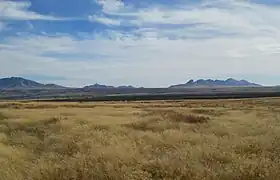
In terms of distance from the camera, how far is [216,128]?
69.5 ft

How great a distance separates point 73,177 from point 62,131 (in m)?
11.9

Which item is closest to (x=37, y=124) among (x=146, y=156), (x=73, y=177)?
(x=146, y=156)

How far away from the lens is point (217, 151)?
479 inches

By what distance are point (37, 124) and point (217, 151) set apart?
1649 cm

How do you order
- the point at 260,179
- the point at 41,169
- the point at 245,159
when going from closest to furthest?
the point at 260,179
the point at 41,169
the point at 245,159

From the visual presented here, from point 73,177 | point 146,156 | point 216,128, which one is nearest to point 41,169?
point 73,177

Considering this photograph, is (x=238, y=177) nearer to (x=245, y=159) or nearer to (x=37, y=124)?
(x=245, y=159)

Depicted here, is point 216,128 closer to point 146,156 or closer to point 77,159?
point 146,156

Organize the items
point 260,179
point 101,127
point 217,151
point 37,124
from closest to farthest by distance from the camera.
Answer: point 260,179 < point 217,151 < point 101,127 < point 37,124

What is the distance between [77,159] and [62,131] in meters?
10.2

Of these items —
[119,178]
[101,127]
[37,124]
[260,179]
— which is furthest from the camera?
[37,124]

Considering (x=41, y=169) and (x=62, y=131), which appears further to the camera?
(x=62, y=131)

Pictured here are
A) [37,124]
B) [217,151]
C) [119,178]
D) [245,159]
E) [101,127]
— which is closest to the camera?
[119,178]

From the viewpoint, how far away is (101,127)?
75.5 feet
